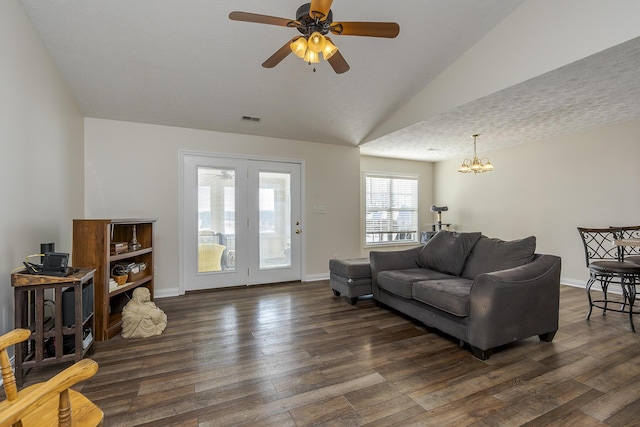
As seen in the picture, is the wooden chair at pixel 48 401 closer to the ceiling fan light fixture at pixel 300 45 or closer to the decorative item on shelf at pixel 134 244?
the ceiling fan light fixture at pixel 300 45

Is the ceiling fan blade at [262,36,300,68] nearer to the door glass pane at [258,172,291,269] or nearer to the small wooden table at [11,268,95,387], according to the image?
the small wooden table at [11,268,95,387]

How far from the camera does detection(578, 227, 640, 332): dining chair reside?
3033mm

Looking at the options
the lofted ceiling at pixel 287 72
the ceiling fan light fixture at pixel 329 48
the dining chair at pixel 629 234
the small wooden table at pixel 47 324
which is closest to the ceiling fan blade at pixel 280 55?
the ceiling fan light fixture at pixel 329 48

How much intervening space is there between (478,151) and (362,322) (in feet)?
15.3

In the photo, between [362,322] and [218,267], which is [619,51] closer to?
[362,322]

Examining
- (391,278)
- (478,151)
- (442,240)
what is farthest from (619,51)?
(478,151)

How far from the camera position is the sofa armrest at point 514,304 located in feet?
7.73

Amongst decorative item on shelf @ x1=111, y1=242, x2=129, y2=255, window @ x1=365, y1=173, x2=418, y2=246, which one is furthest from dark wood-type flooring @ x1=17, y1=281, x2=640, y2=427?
window @ x1=365, y1=173, x2=418, y2=246

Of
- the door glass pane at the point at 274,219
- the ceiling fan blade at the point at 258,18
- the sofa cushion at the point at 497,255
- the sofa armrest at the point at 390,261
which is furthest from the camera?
the door glass pane at the point at 274,219

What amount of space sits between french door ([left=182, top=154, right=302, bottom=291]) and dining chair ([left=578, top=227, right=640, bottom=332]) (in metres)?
3.89

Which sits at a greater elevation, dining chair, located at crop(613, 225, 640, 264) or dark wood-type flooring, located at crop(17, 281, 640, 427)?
dining chair, located at crop(613, 225, 640, 264)

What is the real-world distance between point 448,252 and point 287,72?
284 cm

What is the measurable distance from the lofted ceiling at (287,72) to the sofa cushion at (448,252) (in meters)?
1.58

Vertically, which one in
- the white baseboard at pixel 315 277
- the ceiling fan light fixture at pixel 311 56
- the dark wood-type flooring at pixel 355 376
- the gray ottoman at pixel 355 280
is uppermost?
the ceiling fan light fixture at pixel 311 56
